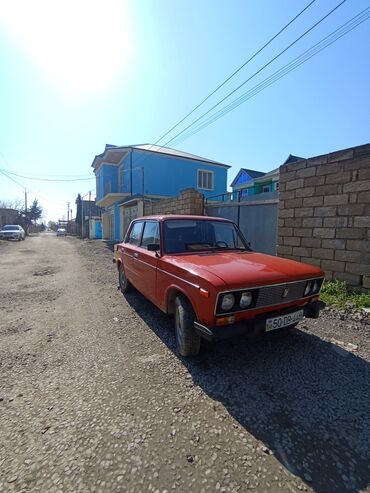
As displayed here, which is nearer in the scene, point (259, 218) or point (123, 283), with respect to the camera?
point (123, 283)

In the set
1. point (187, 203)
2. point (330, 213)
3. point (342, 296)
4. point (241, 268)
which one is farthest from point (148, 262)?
point (187, 203)

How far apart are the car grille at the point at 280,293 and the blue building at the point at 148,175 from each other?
1610 cm

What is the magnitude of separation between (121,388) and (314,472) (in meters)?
1.67

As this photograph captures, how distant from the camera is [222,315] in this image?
8.21ft

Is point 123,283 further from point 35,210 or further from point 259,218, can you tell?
point 35,210

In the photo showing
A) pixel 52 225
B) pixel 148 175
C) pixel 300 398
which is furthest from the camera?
pixel 52 225

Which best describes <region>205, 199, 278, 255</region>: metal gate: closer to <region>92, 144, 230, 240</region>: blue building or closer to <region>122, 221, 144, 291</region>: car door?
<region>122, 221, 144, 291</region>: car door

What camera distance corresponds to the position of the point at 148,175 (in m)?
20.9

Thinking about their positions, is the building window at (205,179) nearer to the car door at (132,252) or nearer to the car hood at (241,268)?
the car door at (132,252)

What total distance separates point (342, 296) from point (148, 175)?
60.5ft

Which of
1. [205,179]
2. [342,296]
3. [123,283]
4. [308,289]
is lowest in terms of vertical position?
[123,283]

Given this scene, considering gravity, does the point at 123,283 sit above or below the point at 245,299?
below

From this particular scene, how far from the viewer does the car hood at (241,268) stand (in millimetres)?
2595

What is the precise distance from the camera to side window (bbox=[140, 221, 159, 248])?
4070mm
